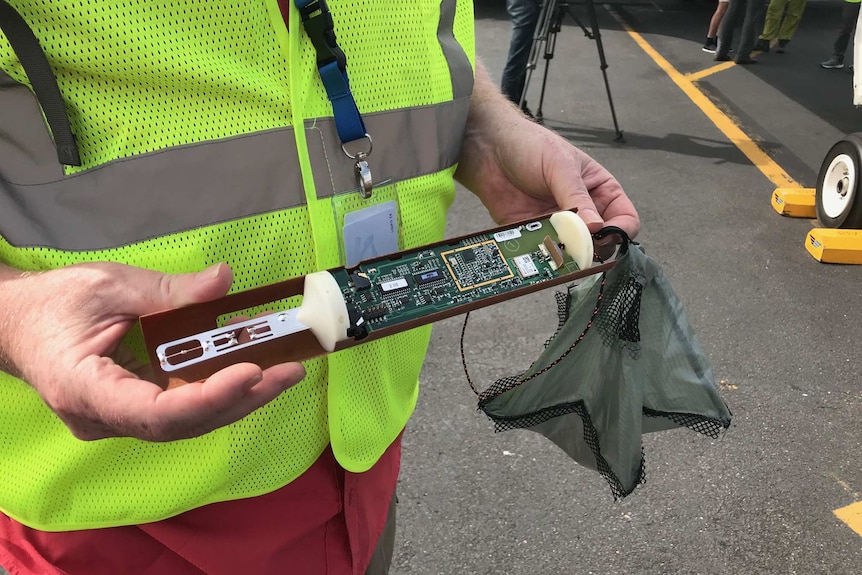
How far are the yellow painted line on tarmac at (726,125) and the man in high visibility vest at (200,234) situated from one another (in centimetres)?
435

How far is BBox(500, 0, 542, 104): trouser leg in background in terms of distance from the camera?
5285 millimetres

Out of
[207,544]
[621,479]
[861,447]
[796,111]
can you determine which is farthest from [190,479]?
[796,111]

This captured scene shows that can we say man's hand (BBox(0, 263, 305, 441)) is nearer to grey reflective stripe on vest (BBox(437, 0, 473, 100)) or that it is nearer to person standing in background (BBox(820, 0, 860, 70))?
grey reflective stripe on vest (BBox(437, 0, 473, 100))

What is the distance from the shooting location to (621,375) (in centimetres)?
130

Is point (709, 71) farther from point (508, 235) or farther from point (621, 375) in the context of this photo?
point (508, 235)

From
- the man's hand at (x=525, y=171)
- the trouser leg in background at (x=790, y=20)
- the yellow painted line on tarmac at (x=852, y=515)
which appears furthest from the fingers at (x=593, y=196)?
the trouser leg in background at (x=790, y=20)

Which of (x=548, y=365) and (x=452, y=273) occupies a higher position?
(x=452, y=273)

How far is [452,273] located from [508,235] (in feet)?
0.41

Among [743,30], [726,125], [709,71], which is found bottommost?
[709,71]

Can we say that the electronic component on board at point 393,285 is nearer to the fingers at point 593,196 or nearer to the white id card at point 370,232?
the white id card at point 370,232

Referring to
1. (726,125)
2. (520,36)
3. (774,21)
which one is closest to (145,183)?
(520,36)

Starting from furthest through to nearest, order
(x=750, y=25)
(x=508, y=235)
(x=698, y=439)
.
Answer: (x=750, y=25) → (x=698, y=439) → (x=508, y=235)

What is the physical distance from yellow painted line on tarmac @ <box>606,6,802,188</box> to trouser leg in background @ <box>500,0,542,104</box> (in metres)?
1.84

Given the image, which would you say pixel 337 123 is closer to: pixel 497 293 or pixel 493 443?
pixel 497 293
